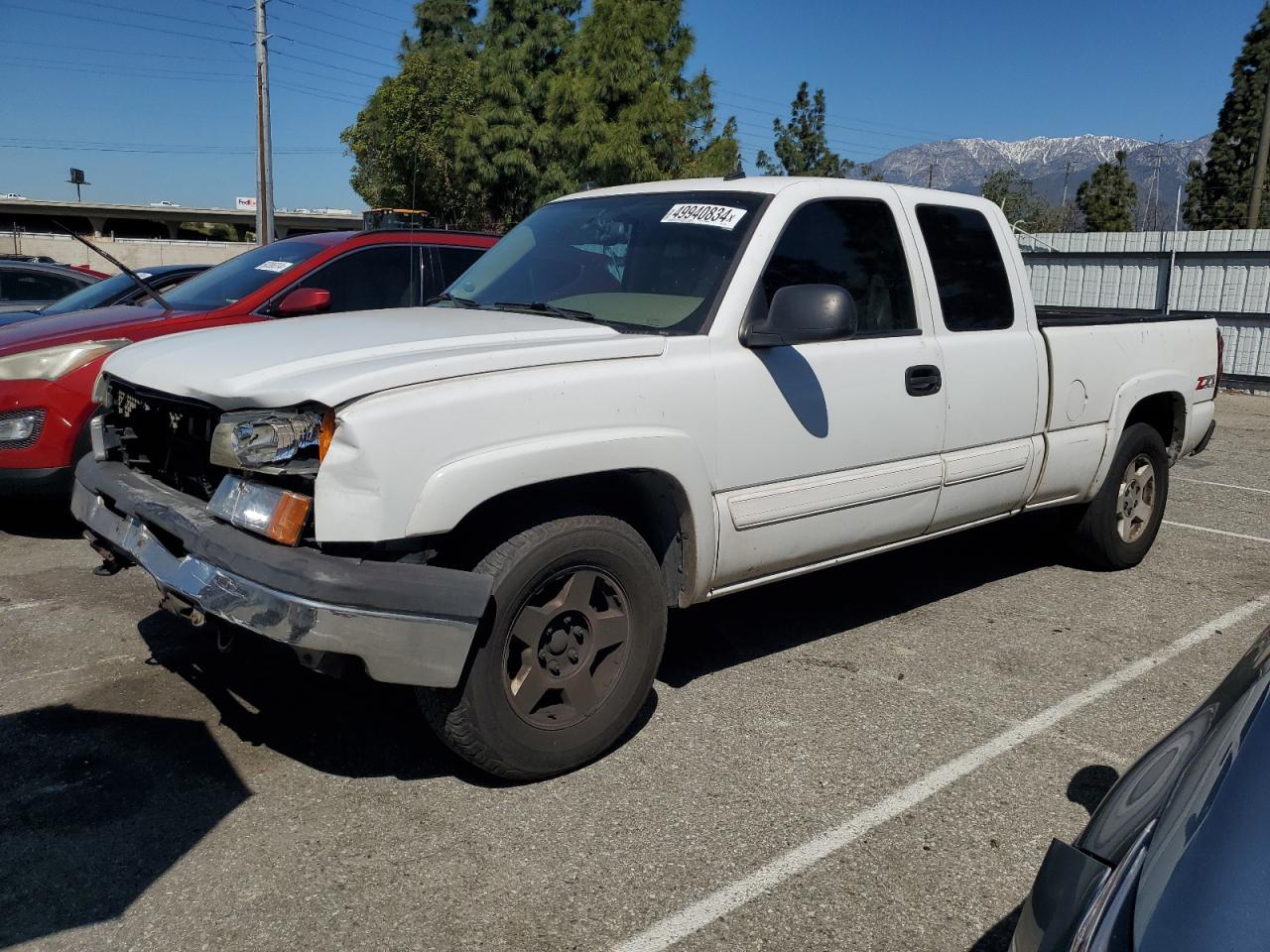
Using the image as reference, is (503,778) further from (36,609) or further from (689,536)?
(36,609)

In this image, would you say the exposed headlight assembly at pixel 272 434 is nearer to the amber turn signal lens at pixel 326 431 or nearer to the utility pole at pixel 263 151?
the amber turn signal lens at pixel 326 431

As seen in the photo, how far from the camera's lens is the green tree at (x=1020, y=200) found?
49312 millimetres

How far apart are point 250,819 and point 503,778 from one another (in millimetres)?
748

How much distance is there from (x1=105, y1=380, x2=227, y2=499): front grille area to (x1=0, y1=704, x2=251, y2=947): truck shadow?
86 cm

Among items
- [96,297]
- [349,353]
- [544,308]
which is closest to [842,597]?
[544,308]

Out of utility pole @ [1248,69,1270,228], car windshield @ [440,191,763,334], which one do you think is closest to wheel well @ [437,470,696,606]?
car windshield @ [440,191,763,334]

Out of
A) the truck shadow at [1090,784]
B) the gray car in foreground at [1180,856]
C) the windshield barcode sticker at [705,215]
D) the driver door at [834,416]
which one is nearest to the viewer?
the gray car in foreground at [1180,856]

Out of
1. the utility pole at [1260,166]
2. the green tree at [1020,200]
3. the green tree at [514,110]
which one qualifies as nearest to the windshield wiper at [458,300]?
the utility pole at [1260,166]

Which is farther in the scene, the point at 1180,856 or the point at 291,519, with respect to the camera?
the point at 291,519

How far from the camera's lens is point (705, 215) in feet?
13.3

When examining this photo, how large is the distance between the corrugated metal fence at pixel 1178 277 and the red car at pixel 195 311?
13.6 metres

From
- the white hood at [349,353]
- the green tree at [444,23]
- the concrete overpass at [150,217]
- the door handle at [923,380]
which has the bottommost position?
the door handle at [923,380]

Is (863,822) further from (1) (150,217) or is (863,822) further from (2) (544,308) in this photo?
(1) (150,217)

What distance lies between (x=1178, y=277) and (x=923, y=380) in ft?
49.3
